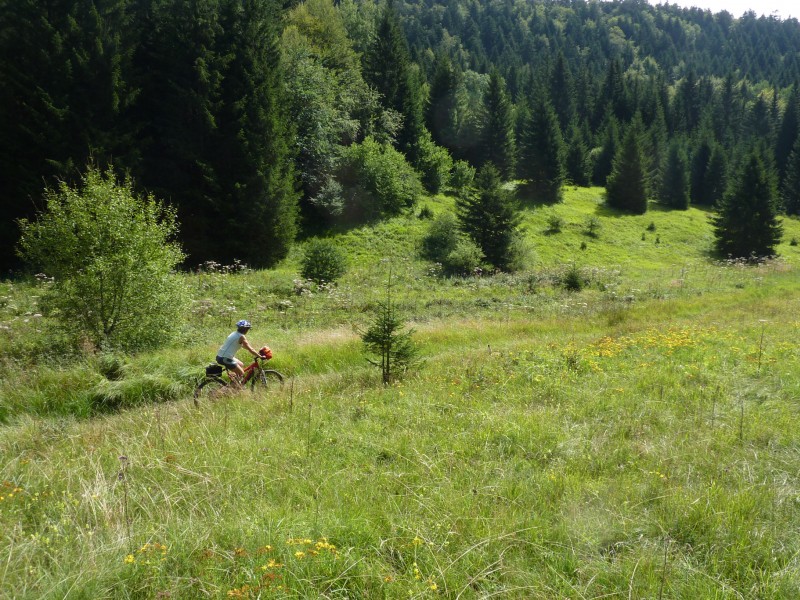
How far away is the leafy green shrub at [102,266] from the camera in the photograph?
13008 millimetres

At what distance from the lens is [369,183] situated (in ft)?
125

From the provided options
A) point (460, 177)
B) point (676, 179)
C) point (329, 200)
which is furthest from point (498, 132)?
point (329, 200)

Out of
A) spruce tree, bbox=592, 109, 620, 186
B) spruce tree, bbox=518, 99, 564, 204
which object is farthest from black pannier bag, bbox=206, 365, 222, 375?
spruce tree, bbox=592, 109, 620, 186

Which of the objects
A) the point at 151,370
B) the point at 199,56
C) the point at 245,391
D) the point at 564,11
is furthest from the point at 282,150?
the point at 564,11

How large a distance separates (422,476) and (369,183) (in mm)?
34769

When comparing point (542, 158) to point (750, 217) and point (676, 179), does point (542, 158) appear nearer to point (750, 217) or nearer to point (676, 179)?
point (676, 179)

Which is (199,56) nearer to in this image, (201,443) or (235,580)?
(201,443)

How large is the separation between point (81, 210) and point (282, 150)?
19.7 meters

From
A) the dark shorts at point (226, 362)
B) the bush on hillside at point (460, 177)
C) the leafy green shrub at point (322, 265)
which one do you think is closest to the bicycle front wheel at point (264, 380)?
the dark shorts at point (226, 362)

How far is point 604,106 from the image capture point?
8556cm

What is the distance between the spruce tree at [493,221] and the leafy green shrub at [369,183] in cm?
789

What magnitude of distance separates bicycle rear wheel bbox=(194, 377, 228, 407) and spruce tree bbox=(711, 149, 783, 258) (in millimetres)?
46640

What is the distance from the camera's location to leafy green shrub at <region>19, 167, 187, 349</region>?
13008mm

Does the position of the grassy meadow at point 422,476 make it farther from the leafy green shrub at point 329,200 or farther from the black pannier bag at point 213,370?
the leafy green shrub at point 329,200
